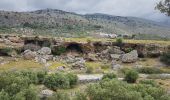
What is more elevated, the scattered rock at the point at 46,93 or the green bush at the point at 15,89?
the green bush at the point at 15,89

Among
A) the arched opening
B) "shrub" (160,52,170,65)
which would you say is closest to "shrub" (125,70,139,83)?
"shrub" (160,52,170,65)

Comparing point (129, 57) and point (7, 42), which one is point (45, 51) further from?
point (129, 57)

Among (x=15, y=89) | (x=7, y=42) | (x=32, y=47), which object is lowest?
(x=15, y=89)

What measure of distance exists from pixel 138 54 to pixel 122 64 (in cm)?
823

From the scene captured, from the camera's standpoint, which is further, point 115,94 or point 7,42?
point 7,42

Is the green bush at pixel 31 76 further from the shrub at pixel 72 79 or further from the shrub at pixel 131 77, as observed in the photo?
the shrub at pixel 131 77

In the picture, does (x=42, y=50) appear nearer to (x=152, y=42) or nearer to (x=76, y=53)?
(x=76, y=53)

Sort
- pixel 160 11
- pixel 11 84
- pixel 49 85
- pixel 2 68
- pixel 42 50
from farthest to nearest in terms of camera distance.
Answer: pixel 42 50, pixel 160 11, pixel 2 68, pixel 49 85, pixel 11 84

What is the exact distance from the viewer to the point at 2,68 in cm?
7862

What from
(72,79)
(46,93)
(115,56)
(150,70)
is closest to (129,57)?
(115,56)

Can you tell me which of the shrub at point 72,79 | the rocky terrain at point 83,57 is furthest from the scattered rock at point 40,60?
the shrub at point 72,79

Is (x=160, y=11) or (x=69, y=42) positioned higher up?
(x=160, y=11)

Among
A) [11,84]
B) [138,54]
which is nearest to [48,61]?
[138,54]

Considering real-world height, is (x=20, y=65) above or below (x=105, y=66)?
above
